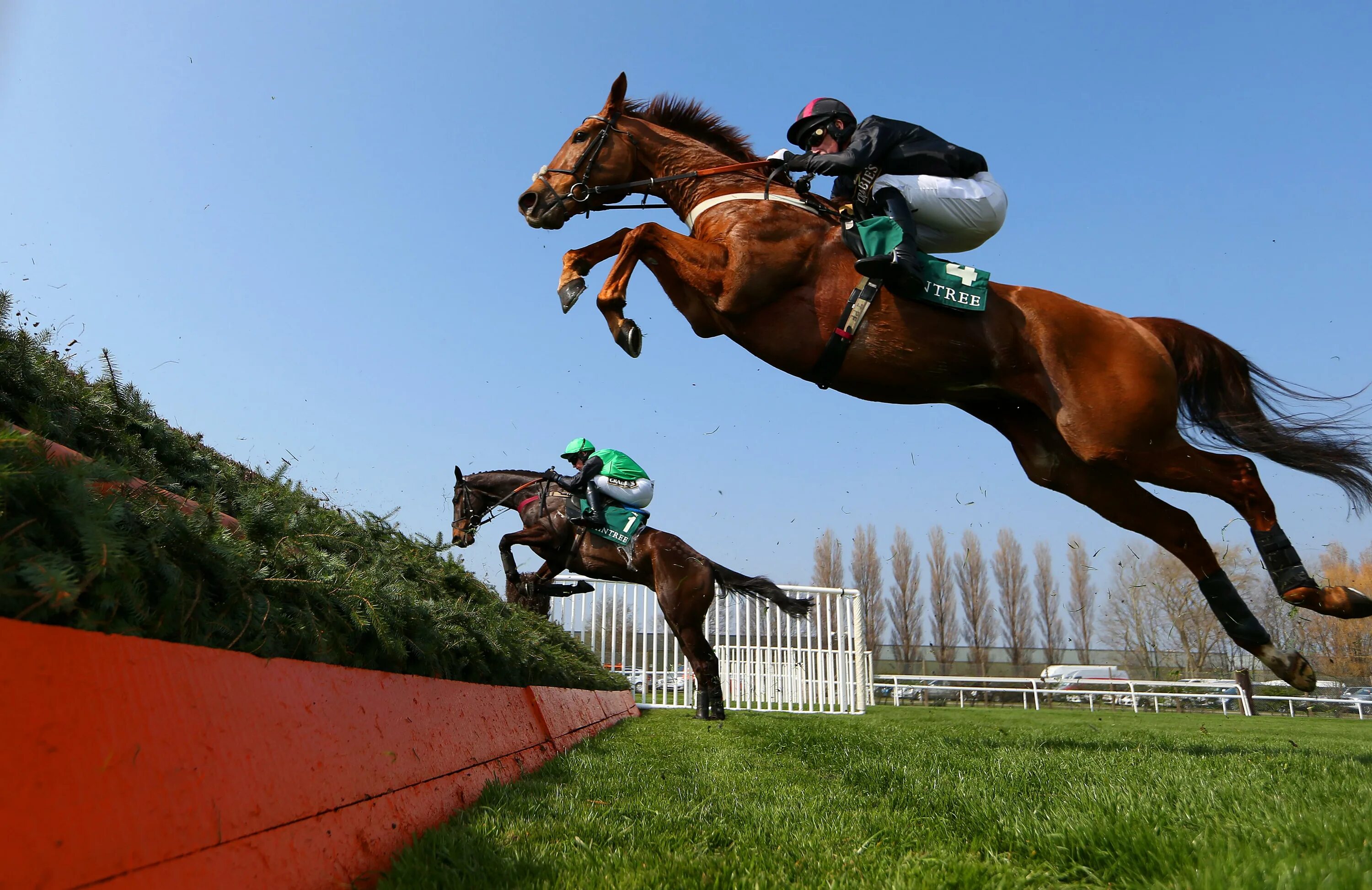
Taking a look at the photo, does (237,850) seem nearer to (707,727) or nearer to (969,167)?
(969,167)

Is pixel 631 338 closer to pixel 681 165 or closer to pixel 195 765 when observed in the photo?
pixel 681 165

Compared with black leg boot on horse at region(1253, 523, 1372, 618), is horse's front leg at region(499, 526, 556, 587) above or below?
above

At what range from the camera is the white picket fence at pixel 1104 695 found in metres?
19.9

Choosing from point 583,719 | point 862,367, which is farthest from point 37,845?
point 583,719

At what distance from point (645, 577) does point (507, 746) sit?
5666 millimetres

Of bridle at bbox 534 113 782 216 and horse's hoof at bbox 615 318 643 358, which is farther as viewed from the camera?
bridle at bbox 534 113 782 216

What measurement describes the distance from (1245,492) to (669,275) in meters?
3.12

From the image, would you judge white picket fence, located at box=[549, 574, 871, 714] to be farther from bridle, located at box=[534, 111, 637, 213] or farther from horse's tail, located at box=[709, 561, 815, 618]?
bridle, located at box=[534, 111, 637, 213]

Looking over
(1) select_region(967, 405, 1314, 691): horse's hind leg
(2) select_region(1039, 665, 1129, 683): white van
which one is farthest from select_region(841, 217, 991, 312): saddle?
(2) select_region(1039, 665, 1129, 683): white van

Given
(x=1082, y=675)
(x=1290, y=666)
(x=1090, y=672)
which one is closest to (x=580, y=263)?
(x=1290, y=666)

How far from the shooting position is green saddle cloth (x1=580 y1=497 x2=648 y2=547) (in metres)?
8.91

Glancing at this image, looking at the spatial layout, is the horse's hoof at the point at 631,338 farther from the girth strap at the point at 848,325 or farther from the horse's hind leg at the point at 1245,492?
the horse's hind leg at the point at 1245,492

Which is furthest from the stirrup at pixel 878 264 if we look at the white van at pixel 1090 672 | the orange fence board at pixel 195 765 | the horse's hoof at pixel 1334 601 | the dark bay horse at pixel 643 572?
the white van at pixel 1090 672

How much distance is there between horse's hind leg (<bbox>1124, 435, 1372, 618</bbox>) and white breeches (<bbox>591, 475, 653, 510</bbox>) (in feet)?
19.0
